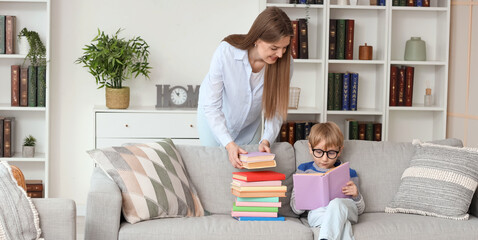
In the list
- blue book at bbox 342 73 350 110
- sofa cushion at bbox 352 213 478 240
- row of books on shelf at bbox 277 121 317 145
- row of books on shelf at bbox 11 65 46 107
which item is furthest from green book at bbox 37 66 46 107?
sofa cushion at bbox 352 213 478 240

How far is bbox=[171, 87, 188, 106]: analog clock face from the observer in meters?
4.96

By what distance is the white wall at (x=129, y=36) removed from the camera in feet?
16.4

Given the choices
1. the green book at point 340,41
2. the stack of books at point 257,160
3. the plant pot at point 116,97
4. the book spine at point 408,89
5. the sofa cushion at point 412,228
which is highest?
the green book at point 340,41

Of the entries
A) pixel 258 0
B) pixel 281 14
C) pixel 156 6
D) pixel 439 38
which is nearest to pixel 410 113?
pixel 439 38

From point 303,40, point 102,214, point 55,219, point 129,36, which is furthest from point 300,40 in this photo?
point 55,219

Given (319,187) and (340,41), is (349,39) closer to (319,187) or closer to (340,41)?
(340,41)

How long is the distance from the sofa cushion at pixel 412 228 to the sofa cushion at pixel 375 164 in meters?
0.22

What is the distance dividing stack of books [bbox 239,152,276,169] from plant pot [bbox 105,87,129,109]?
6.12 ft

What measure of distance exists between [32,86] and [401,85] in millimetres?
2679

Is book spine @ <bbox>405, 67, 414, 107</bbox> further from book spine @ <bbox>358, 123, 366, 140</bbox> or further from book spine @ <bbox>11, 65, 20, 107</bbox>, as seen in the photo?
book spine @ <bbox>11, 65, 20, 107</bbox>

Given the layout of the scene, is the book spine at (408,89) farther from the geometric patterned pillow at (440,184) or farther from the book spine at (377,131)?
the geometric patterned pillow at (440,184)

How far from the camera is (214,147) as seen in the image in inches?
135

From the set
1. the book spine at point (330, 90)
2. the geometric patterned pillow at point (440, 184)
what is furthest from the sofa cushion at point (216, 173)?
the book spine at point (330, 90)

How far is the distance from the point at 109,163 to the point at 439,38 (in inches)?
120
